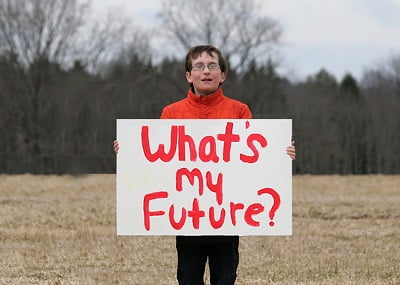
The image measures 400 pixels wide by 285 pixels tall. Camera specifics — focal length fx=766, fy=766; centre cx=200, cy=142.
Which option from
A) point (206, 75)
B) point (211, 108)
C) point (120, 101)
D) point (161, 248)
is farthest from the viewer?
point (120, 101)

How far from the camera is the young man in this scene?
176 inches

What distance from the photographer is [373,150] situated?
42781 millimetres

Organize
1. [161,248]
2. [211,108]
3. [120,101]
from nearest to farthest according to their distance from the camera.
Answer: [211,108]
[161,248]
[120,101]

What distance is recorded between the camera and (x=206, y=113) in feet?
15.0

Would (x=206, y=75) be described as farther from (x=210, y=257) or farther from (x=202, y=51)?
(x=210, y=257)

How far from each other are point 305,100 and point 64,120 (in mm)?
14132

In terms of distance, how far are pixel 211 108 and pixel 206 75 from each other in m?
0.22

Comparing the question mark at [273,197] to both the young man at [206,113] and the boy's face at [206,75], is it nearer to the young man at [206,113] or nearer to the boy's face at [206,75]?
the young man at [206,113]

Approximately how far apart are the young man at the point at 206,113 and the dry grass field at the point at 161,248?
2.57m

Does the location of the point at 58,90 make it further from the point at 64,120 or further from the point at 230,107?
the point at 230,107

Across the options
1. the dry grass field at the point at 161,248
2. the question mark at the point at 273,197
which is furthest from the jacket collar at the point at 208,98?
the dry grass field at the point at 161,248

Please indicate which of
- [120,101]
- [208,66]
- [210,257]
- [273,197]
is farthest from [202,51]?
[120,101]

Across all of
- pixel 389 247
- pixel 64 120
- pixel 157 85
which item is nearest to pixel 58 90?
pixel 64 120

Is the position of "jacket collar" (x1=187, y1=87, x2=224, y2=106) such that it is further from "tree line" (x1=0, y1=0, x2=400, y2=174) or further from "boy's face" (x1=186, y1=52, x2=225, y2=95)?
"tree line" (x1=0, y1=0, x2=400, y2=174)
